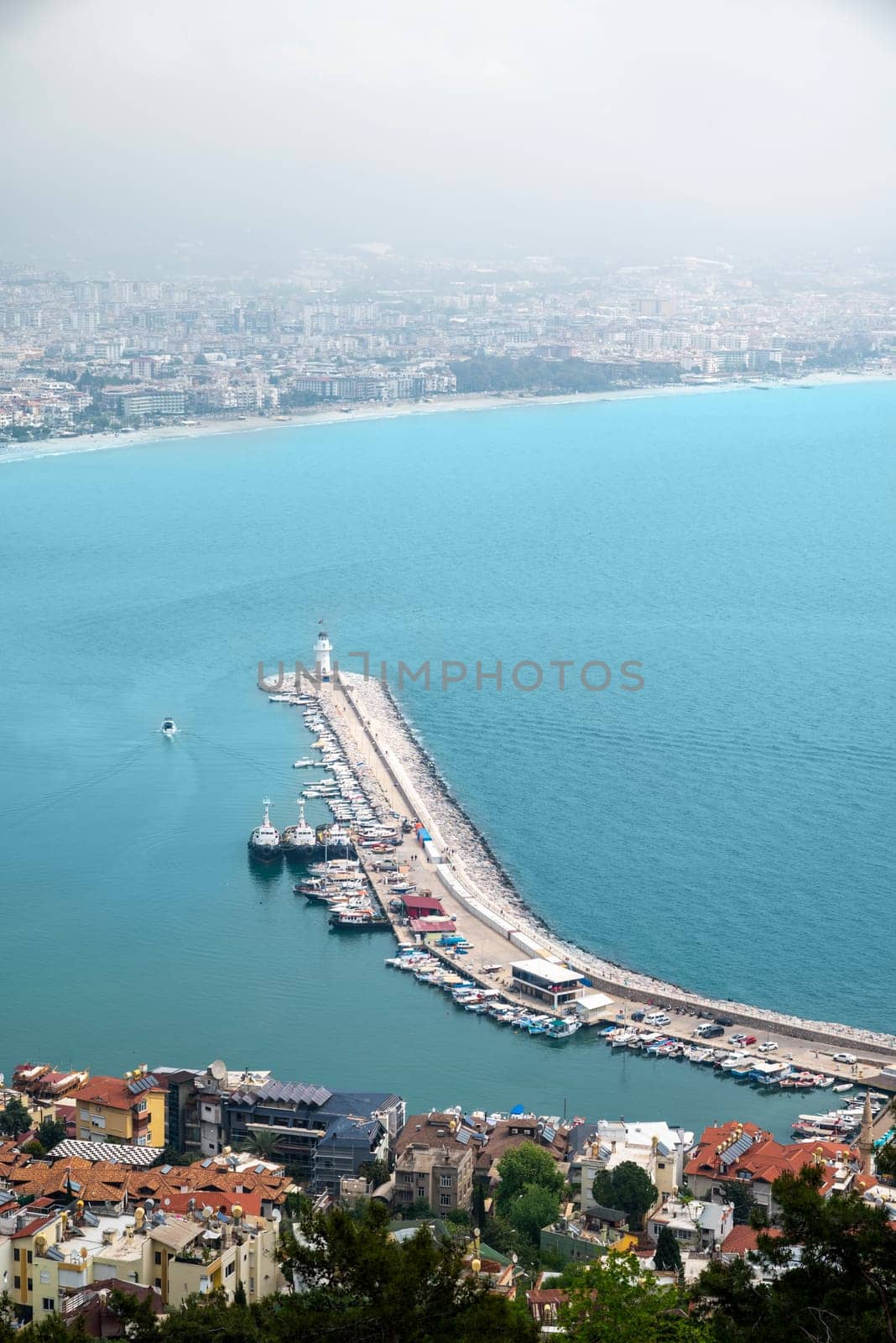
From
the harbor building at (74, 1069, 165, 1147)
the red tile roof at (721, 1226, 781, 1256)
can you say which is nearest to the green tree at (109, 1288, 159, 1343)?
the red tile roof at (721, 1226, 781, 1256)

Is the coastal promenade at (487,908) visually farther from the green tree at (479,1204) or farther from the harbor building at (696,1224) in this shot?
the green tree at (479,1204)

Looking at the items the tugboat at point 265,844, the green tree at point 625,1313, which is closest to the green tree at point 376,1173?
the green tree at point 625,1313

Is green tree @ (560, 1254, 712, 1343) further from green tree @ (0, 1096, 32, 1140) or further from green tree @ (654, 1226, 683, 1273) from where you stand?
green tree @ (0, 1096, 32, 1140)

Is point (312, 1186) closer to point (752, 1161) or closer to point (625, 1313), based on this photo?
point (752, 1161)

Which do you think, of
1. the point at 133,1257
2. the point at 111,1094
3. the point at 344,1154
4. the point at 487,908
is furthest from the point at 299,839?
the point at 133,1257

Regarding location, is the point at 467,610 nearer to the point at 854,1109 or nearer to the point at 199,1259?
the point at 854,1109
